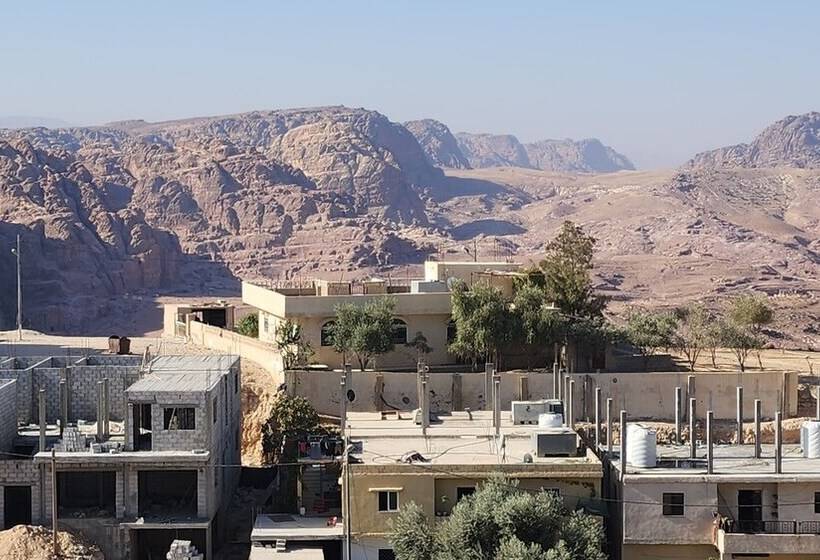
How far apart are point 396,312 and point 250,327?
7.55 meters

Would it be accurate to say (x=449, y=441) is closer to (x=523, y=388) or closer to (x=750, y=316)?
(x=523, y=388)

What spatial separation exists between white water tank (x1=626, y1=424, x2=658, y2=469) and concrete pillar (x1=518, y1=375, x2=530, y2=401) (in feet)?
28.4

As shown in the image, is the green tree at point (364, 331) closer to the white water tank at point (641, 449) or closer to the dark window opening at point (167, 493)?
the dark window opening at point (167, 493)

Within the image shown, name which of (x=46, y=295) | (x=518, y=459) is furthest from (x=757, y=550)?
(x=46, y=295)

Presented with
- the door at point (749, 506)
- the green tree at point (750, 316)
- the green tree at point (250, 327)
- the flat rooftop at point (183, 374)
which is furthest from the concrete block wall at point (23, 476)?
the green tree at point (750, 316)

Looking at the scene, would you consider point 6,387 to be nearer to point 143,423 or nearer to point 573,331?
point 143,423

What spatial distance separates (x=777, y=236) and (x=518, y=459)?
122 metres

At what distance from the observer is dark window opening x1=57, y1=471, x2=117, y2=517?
26766mm

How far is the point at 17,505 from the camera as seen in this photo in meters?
26.8

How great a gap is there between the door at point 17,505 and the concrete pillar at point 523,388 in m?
13.2

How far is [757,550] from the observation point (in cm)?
2489

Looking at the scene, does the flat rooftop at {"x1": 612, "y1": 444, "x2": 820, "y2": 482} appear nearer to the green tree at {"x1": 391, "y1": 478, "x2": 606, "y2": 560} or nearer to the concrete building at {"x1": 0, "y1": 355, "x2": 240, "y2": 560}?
the green tree at {"x1": 391, "y1": 478, "x2": 606, "y2": 560}

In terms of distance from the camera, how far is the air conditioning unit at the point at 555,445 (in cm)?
2616

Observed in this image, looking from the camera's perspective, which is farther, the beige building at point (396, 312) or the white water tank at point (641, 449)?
the beige building at point (396, 312)
